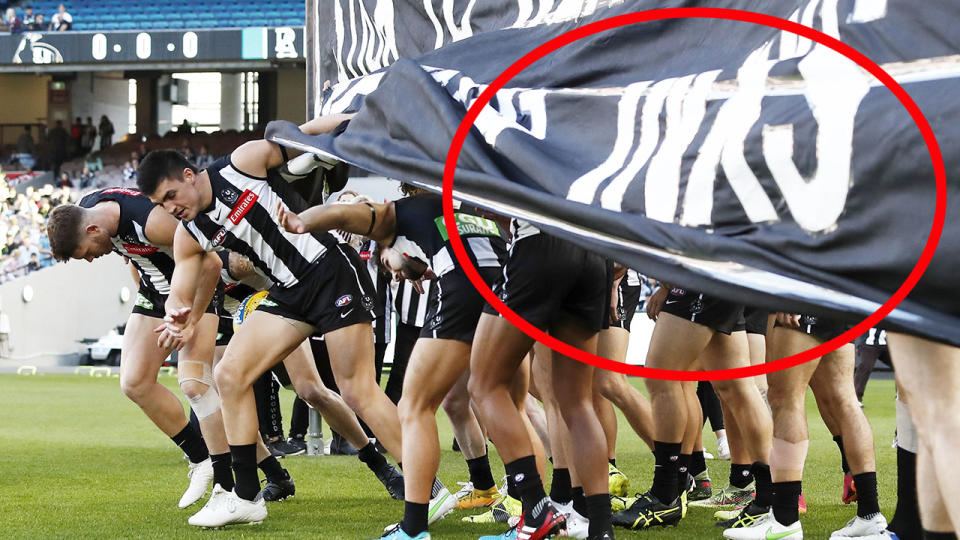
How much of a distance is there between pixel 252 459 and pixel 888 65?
12.4 ft

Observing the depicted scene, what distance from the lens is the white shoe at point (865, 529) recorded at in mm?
5215

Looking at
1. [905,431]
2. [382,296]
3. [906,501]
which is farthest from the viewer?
[382,296]

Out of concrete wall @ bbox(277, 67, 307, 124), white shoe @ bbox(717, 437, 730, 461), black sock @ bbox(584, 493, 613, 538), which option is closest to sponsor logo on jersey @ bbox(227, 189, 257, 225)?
black sock @ bbox(584, 493, 613, 538)

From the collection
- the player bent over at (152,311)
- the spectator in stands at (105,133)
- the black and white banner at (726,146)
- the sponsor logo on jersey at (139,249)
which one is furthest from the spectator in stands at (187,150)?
the black and white banner at (726,146)

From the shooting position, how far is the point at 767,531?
5109 mm

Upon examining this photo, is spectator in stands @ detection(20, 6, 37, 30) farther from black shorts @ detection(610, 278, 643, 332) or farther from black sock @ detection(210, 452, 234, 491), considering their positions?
black sock @ detection(210, 452, 234, 491)

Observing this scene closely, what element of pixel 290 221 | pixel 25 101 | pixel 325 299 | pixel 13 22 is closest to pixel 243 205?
pixel 325 299

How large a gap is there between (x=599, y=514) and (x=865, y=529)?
1324mm

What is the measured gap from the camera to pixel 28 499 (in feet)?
21.6

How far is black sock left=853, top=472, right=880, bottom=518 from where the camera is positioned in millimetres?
5250

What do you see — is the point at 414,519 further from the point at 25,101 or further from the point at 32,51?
the point at 25,101

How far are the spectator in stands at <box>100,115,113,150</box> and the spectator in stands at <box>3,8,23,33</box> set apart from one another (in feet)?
13.0

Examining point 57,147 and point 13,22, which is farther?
point 57,147

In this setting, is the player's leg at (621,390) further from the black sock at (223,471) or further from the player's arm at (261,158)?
the black sock at (223,471)
